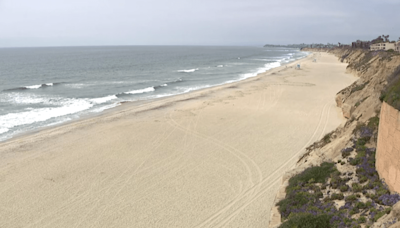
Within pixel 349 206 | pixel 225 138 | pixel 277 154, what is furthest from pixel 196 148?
pixel 349 206

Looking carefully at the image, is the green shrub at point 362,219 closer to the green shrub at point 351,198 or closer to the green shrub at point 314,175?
the green shrub at point 351,198

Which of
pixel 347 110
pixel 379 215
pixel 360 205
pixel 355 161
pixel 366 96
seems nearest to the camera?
pixel 379 215

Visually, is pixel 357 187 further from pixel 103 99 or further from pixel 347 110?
pixel 103 99

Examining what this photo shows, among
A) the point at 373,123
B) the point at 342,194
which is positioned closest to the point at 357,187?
the point at 342,194

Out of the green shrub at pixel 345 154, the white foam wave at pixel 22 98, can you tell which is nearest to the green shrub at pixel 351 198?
the green shrub at pixel 345 154

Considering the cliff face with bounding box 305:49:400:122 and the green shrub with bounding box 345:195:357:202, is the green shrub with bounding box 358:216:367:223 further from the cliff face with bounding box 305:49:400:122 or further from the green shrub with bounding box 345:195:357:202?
the cliff face with bounding box 305:49:400:122
